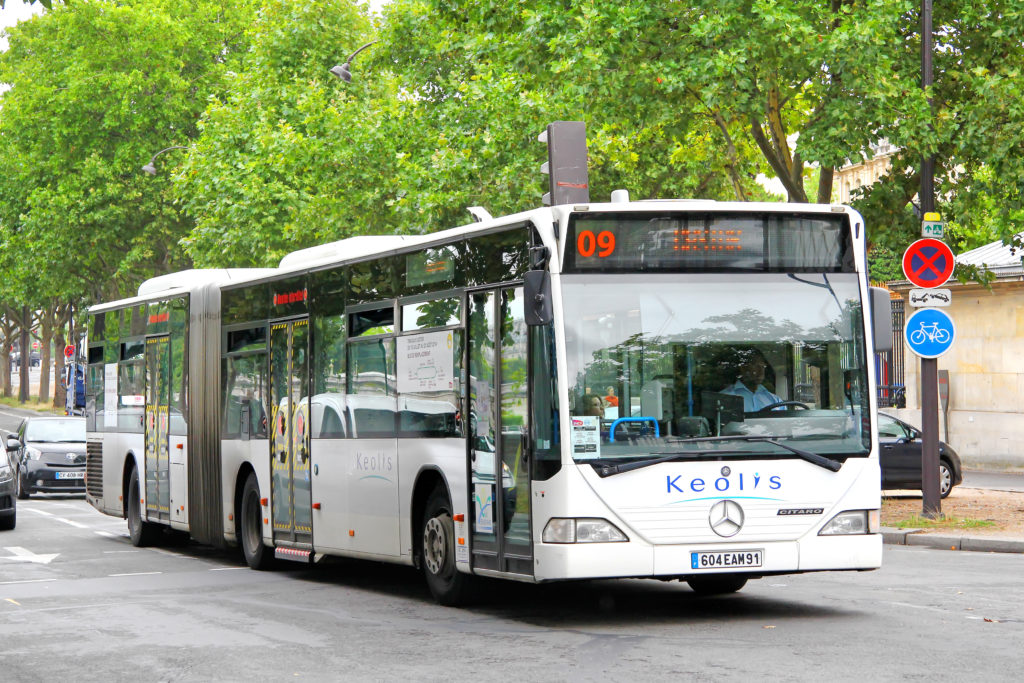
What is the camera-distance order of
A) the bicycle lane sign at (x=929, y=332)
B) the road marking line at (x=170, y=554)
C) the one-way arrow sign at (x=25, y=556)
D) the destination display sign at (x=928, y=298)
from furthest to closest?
1. the destination display sign at (x=928, y=298)
2. the bicycle lane sign at (x=929, y=332)
3. the road marking line at (x=170, y=554)
4. the one-way arrow sign at (x=25, y=556)

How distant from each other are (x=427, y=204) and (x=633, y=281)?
18.0m

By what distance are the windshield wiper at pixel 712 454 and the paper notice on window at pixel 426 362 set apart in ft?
6.26

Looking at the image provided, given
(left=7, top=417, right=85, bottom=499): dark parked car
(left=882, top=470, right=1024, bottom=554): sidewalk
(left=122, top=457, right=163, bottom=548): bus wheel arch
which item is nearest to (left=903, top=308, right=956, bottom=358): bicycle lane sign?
(left=882, top=470, right=1024, bottom=554): sidewalk

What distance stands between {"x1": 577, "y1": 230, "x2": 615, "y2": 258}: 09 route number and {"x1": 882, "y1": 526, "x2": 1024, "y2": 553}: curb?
25.0ft

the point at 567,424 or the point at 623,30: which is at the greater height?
the point at 623,30

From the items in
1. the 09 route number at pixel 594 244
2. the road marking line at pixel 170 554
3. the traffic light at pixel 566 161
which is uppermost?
the traffic light at pixel 566 161

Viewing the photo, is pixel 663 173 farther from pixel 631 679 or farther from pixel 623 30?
pixel 631 679

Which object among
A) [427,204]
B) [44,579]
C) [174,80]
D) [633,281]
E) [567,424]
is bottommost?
[44,579]

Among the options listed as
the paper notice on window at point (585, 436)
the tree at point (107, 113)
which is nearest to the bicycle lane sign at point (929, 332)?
the paper notice on window at point (585, 436)

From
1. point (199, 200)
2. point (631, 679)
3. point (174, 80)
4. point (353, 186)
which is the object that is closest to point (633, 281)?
point (631, 679)

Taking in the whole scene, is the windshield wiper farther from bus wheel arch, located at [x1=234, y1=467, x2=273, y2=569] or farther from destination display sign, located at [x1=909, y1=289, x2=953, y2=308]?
destination display sign, located at [x1=909, y1=289, x2=953, y2=308]

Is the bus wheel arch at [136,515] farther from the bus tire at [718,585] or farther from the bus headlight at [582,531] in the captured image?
the bus headlight at [582,531]

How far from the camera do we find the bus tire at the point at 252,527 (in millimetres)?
15602

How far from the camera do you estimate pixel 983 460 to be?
1268 inches
